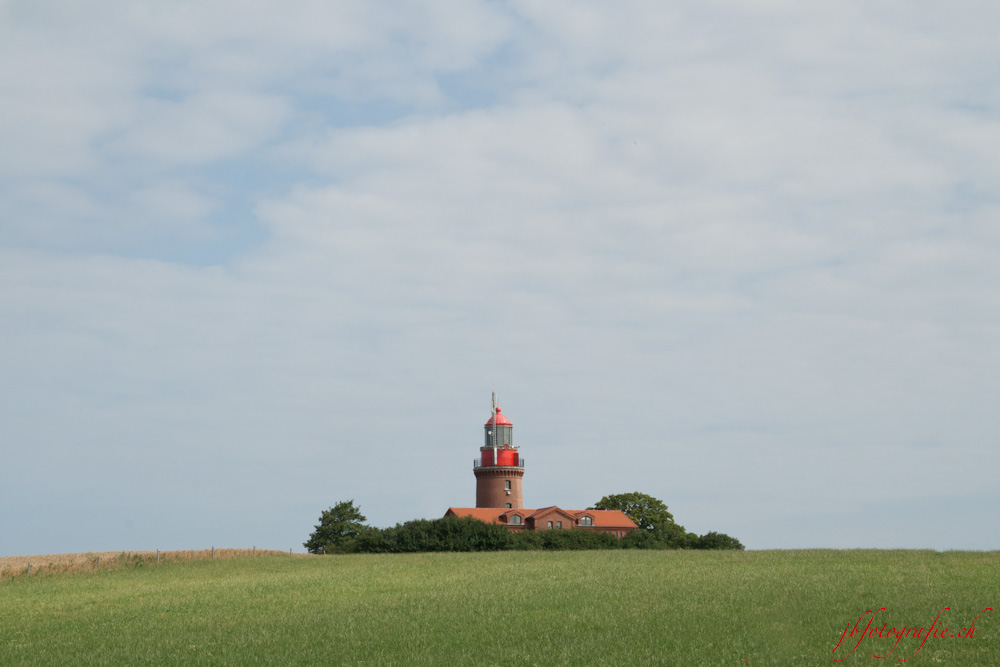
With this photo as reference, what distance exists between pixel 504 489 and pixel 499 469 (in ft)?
7.90

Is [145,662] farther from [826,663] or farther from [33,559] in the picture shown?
[33,559]

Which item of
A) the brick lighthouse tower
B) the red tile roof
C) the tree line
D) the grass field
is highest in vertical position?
the brick lighthouse tower

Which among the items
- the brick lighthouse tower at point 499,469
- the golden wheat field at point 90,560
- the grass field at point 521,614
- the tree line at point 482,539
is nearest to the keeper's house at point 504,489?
the brick lighthouse tower at point 499,469

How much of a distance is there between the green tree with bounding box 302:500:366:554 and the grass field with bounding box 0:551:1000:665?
168 feet

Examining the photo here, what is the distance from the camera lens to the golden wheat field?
187 feet

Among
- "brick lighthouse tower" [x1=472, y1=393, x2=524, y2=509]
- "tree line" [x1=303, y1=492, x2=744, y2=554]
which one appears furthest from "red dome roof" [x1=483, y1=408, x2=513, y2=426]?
"tree line" [x1=303, y1=492, x2=744, y2=554]

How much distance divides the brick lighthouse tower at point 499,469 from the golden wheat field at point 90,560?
35.2 metres

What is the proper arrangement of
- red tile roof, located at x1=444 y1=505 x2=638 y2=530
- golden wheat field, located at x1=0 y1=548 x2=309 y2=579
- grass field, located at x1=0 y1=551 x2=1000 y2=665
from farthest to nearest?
red tile roof, located at x1=444 y1=505 x2=638 y2=530
golden wheat field, located at x1=0 y1=548 x2=309 y2=579
grass field, located at x1=0 y1=551 x2=1000 y2=665

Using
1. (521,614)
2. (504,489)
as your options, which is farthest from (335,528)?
(521,614)

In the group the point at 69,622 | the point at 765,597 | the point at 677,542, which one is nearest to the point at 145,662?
the point at 69,622

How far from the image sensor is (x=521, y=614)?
97.5ft

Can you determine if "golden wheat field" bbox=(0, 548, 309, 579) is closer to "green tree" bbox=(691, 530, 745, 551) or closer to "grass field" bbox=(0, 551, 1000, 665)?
"grass field" bbox=(0, 551, 1000, 665)

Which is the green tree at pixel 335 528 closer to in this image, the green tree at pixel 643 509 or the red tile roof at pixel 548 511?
the red tile roof at pixel 548 511

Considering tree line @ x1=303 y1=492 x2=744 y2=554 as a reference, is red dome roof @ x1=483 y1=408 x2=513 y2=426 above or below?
above
